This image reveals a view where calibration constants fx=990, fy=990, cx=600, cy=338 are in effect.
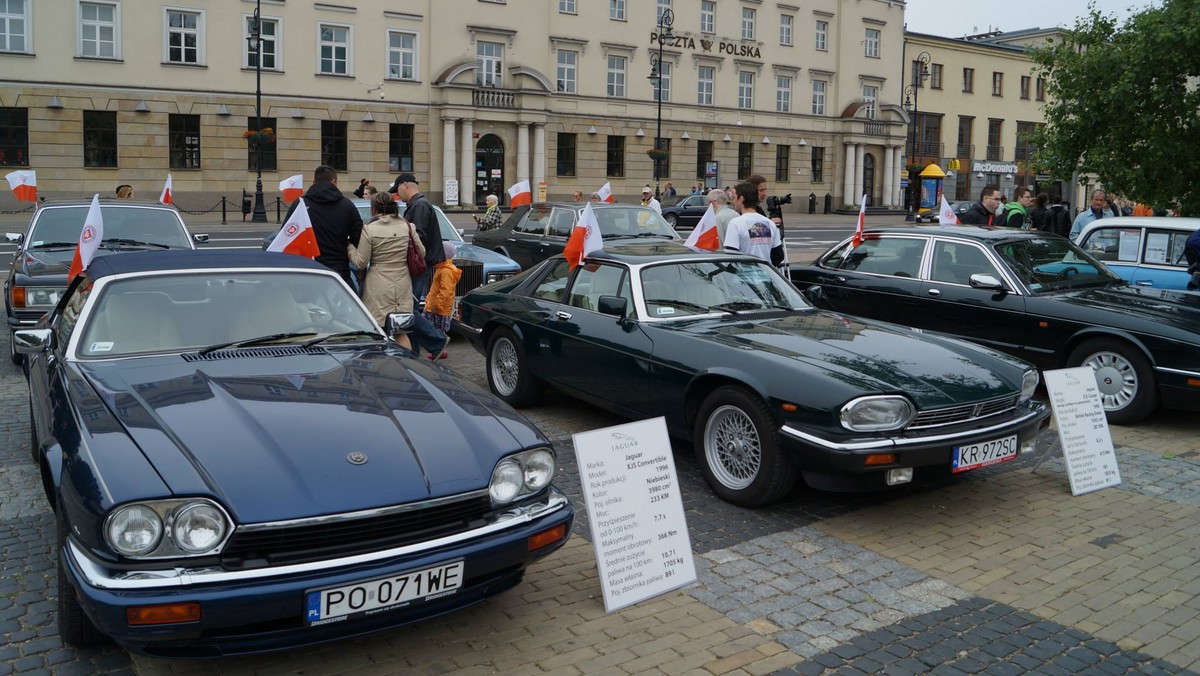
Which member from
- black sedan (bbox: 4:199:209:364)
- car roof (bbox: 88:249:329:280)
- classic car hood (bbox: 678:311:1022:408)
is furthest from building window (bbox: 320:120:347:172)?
classic car hood (bbox: 678:311:1022:408)

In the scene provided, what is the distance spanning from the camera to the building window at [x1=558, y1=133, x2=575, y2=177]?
4966cm

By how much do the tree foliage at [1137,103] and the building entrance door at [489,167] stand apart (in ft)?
110

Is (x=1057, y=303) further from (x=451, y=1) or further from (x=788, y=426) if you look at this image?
(x=451, y=1)

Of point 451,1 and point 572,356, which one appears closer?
point 572,356

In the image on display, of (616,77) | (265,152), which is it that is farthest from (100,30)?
(616,77)

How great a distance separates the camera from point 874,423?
539 centimetres

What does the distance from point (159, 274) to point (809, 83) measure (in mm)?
57601

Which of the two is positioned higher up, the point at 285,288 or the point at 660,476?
the point at 285,288

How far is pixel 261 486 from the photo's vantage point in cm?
352

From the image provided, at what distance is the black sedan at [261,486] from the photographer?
334cm

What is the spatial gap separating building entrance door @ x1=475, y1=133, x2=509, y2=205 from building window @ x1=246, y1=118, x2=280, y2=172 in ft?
30.1

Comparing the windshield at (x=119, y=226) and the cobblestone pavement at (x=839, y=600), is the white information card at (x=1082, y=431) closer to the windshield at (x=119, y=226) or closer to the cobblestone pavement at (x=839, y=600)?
the cobblestone pavement at (x=839, y=600)

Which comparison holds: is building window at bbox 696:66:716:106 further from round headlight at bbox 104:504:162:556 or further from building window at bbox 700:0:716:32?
round headlight at bbox 104:504:162:556

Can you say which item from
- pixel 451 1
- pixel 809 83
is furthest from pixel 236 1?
pixel 809 83
